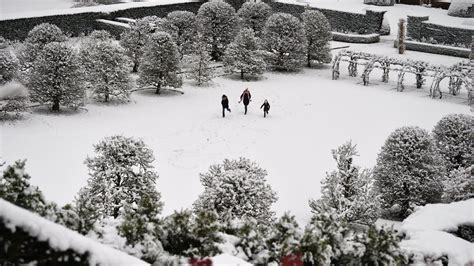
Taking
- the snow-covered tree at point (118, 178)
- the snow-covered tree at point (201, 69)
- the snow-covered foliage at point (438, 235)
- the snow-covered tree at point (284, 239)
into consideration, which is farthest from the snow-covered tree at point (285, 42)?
the snow-covered tree at point (284, 239)

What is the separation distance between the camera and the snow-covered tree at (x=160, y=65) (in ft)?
73.0

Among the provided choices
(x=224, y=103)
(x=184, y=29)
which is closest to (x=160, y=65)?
(x=224, y=103)

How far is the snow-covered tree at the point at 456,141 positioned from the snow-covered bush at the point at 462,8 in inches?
981

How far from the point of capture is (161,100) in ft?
71.1

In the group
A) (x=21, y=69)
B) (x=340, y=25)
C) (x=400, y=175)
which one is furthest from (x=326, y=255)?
(x=340, y=25)

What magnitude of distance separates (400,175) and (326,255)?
21.6 ft

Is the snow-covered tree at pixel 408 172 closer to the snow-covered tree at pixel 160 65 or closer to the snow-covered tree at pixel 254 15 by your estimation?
the snow-covered tree at pixel 160 65

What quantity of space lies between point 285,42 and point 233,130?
29.6ft

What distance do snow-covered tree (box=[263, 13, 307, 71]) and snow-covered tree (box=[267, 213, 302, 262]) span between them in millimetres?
19493

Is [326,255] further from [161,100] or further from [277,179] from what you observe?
[161,100]

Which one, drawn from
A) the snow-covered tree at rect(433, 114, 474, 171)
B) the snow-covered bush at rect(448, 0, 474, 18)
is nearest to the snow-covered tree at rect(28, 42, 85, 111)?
the snow-covered tree at rect(433, 114, 474, 171)

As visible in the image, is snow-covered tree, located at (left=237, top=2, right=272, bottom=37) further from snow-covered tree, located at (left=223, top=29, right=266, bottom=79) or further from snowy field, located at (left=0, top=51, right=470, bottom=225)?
snowy field, located at (left=0, top=51, right=470, bottom=225)

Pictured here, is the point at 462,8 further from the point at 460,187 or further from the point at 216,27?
the point at 460,187

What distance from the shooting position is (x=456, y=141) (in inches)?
569
